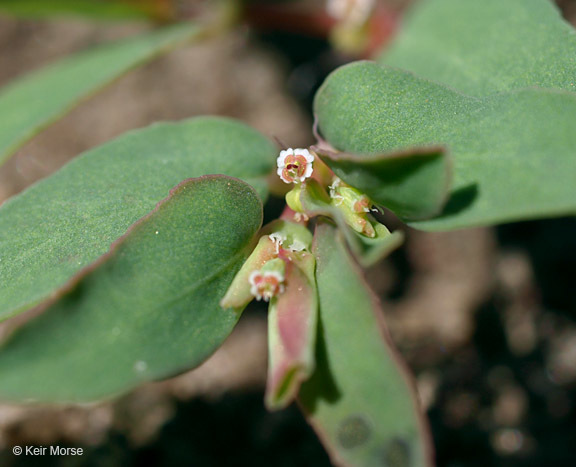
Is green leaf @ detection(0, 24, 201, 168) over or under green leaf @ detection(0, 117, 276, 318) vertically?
under

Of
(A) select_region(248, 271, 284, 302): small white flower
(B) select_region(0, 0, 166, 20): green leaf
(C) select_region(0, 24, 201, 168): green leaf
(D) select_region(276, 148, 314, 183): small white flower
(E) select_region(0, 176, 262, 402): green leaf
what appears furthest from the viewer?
(B) select_region(0, 0, 166, 20): green leaf

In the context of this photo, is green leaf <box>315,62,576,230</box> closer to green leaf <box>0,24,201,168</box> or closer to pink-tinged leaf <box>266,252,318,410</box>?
pink-tinged leaf <box>266,252,318,410</box>

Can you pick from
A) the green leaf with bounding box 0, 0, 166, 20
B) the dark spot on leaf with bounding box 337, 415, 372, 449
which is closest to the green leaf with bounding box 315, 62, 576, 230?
the dark spot on leaf with bounding box 337, 415, 372, 449

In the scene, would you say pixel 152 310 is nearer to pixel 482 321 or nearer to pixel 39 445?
pixel 39 445

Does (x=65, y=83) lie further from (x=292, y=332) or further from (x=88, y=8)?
(x=292, y=332)

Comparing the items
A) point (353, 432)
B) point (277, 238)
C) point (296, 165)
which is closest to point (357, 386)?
point (353, 432)

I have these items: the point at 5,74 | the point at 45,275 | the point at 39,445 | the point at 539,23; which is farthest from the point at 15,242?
the point at 5,74
